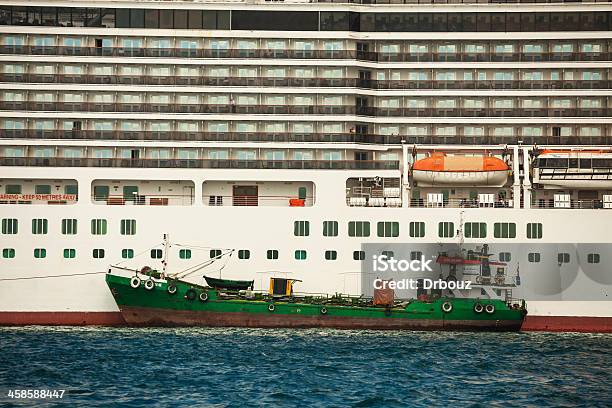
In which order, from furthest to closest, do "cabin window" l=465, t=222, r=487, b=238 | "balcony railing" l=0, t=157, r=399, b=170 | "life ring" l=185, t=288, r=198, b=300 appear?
"balcony railing" l=0, t=157, r=399, b=170 → "cabin window" l=465, t=222, r=487, b=238 → "life ring" l=185, t=288, r=198, b=300

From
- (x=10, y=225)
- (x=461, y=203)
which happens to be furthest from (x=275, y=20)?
(x=10, y=225)

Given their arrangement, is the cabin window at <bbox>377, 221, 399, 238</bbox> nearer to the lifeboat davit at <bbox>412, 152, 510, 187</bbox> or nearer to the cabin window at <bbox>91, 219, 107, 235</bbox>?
the lifeboat davit at <bbox>412, 152, 510, 187</bbox>

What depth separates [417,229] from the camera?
145 feet

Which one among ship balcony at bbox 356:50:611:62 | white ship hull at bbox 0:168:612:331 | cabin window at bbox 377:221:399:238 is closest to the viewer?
white ship hull at bbox 0:168:612:331

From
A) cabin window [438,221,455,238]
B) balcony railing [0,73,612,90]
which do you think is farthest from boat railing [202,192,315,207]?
cabin window [438,221,455,238]

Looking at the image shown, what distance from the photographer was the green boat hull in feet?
139

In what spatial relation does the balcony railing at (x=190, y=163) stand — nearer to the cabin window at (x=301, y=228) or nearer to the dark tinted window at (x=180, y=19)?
the cabin window at (x=301, y=228)

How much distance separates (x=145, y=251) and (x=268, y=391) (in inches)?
574

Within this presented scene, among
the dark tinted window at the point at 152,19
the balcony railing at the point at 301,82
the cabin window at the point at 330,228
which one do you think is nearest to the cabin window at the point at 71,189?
the balcony railing at the point at 301,82

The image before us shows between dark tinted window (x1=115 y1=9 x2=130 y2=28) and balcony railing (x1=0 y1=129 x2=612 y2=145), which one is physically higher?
dark tinted window (x1=115 y1=9 x2=130 y2=28)

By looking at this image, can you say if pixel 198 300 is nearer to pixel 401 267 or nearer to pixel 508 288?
pixel 401 267

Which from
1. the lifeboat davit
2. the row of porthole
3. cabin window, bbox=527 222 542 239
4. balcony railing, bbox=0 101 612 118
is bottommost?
the row of porthole

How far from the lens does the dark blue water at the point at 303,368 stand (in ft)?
98.4

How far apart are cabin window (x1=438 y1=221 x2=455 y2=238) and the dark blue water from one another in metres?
4.36
